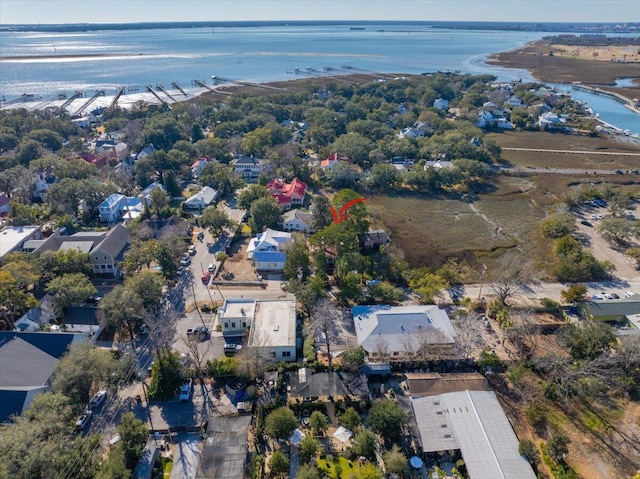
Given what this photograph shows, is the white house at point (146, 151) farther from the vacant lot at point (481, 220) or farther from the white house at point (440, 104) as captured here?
the white house at point (440, 104)

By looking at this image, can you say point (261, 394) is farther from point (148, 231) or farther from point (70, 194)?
point (70, 194)

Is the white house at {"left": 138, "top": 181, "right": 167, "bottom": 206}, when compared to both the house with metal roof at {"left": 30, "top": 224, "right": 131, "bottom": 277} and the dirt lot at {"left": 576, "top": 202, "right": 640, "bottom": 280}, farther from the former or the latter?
the dirt lot at {"left": 576, "top": 202, "right": 640, "bottom": 280}

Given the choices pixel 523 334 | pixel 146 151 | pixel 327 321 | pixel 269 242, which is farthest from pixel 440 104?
pixel 327 321

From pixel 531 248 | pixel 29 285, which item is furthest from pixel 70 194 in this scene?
pixel 531 248

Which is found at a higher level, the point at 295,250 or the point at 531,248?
the point at 295,250

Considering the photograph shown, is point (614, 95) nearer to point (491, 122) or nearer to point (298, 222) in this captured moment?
point (491, 122)

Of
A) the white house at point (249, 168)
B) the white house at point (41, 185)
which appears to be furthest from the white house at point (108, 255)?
the white house at point (249, 168)
